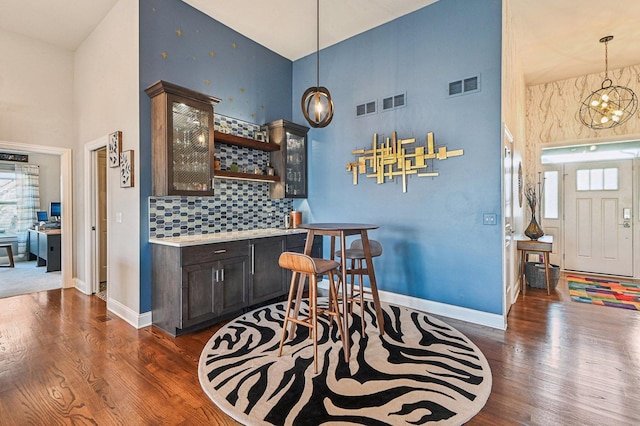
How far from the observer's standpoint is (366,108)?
4273 mm

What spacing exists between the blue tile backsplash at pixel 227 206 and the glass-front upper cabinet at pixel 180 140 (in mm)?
324

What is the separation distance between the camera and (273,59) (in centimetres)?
486

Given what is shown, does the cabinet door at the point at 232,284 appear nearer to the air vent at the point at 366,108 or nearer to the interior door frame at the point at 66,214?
the air vent at the point at 366,108

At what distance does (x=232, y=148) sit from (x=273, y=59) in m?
1.76

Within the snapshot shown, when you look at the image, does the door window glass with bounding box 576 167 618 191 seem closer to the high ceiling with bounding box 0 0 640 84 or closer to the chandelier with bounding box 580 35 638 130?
the chandelier with bounding box 580 35 638 130

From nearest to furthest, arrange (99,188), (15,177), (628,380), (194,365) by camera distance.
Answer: (628,380)
(194,365)
(99,188)
(15,177)

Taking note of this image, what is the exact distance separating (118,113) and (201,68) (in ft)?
3.66

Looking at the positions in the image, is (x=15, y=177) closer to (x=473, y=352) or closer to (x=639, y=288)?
(x=473, y=352)

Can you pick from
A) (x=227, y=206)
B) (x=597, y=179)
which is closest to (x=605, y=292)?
(x=597, y=179)

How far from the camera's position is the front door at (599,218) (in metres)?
5.32

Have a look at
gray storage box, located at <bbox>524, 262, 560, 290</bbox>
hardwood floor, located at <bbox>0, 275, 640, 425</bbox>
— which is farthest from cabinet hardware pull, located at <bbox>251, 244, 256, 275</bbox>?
gray storage box, located at <bbox>524, 262, 560, 290</bbox>

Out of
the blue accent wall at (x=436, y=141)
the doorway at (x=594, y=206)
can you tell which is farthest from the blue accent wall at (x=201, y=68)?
the doorway at (x=594, y=206)

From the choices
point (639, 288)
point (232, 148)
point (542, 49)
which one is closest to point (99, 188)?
point (232, 148)

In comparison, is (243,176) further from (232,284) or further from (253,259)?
(232,284)
